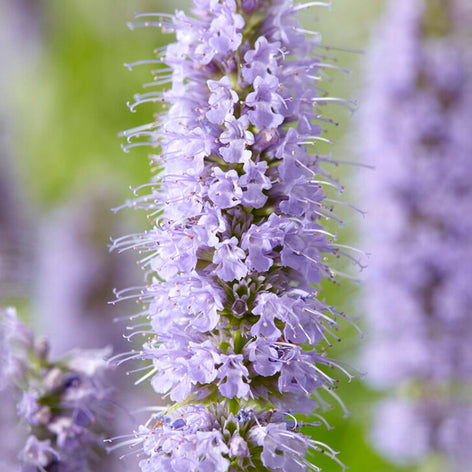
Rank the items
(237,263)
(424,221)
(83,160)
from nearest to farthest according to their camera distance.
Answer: (237,263) < (424,221) < (83,160)

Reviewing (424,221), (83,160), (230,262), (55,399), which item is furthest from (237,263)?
(83,160)

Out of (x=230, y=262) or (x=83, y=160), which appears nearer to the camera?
(x=230, y=262)

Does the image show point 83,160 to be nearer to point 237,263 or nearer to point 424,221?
point 424,221

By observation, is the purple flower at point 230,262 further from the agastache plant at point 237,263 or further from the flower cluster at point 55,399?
the flower cluster at point 55,399

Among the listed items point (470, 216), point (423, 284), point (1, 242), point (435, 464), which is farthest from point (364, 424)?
point (1, 242)

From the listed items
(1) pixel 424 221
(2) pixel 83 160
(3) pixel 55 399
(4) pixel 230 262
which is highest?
(4) pixel 230 262

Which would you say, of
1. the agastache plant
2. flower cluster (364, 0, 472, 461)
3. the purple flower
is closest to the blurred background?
flower cluster (364, 0, 472, 461)

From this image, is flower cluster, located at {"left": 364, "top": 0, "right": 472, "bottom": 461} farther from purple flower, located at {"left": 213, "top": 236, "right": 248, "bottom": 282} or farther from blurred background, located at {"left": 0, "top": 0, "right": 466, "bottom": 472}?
purple flower, located at {"left": 213, "top": 236, "right": 248, "bottom": 282}
